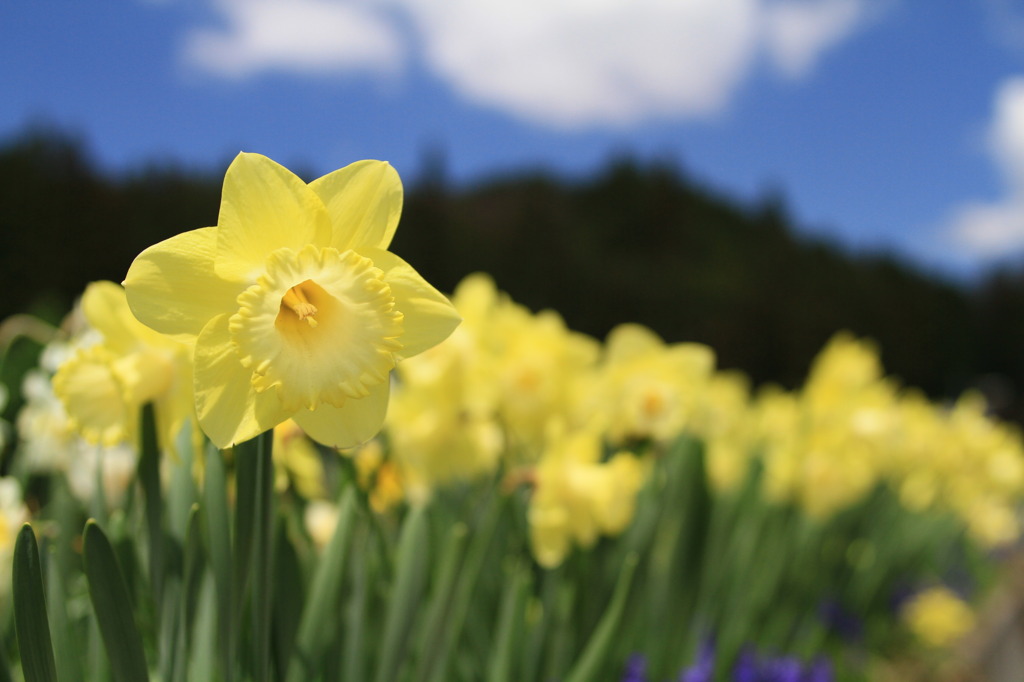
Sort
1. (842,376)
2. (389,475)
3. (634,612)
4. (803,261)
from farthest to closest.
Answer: (803,261) < (842,376) < (389,475) < (634,612)

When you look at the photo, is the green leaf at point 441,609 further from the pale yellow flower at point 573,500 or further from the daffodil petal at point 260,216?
the daffodil petal at point 260,216

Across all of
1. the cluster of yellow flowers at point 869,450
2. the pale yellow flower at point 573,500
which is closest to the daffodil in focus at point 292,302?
the pale yellow flower at point 573,500

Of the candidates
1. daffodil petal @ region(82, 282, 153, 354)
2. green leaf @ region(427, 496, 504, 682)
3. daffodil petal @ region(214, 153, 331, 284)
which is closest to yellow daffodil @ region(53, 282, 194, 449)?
daffodil petal @ region(82, 282, 153, 354)

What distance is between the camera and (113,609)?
0.68m

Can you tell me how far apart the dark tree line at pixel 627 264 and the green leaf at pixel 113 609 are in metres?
2.47

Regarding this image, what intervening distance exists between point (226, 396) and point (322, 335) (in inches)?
3.5

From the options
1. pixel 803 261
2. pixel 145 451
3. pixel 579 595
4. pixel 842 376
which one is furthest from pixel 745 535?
pixel 803 261

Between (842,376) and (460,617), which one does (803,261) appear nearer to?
(842,376)

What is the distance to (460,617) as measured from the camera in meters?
1.00

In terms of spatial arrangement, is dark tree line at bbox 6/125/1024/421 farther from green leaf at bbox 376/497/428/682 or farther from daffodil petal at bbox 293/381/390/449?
daffodil petal at bbox 293/381/390/449

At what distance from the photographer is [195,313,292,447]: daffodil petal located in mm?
600

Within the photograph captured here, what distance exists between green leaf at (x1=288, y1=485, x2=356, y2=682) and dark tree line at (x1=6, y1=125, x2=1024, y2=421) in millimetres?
2412

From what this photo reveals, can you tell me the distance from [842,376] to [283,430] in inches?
83.4

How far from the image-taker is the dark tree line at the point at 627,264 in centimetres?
823
